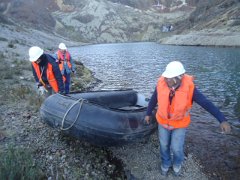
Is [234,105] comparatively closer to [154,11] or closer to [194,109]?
[194,109]

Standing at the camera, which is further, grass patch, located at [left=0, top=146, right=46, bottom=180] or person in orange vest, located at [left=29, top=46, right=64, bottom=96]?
person in orange vest, located at [left=29, top=46, right=64, bottom=96]

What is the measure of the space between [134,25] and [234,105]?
121990mm

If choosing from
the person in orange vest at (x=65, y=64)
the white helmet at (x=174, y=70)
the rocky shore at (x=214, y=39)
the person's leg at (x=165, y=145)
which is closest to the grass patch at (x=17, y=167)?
the person's leg at (x=165, y=145)

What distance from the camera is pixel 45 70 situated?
6.92m

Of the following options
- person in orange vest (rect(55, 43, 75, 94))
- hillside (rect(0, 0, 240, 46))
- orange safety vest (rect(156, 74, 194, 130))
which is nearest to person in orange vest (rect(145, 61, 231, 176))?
orange safety vest (rect(156, 74, 194, 130))

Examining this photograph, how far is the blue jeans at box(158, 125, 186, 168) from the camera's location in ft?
16.5

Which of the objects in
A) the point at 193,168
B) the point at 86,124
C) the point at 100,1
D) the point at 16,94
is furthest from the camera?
the point at 100,1

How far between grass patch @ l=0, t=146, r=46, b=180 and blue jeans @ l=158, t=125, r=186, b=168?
221 cm

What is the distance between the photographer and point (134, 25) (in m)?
129

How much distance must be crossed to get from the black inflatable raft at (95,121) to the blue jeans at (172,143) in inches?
30.7

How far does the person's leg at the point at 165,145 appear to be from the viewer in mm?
5180

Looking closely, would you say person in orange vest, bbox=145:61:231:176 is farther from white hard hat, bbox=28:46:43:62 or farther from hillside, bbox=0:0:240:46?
hillside, bbox=0:0:240:46

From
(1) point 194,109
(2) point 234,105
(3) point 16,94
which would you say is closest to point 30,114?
(3) point 16,94

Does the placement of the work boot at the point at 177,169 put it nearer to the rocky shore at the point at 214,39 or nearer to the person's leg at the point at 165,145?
the person's leg at the point at 165,145
